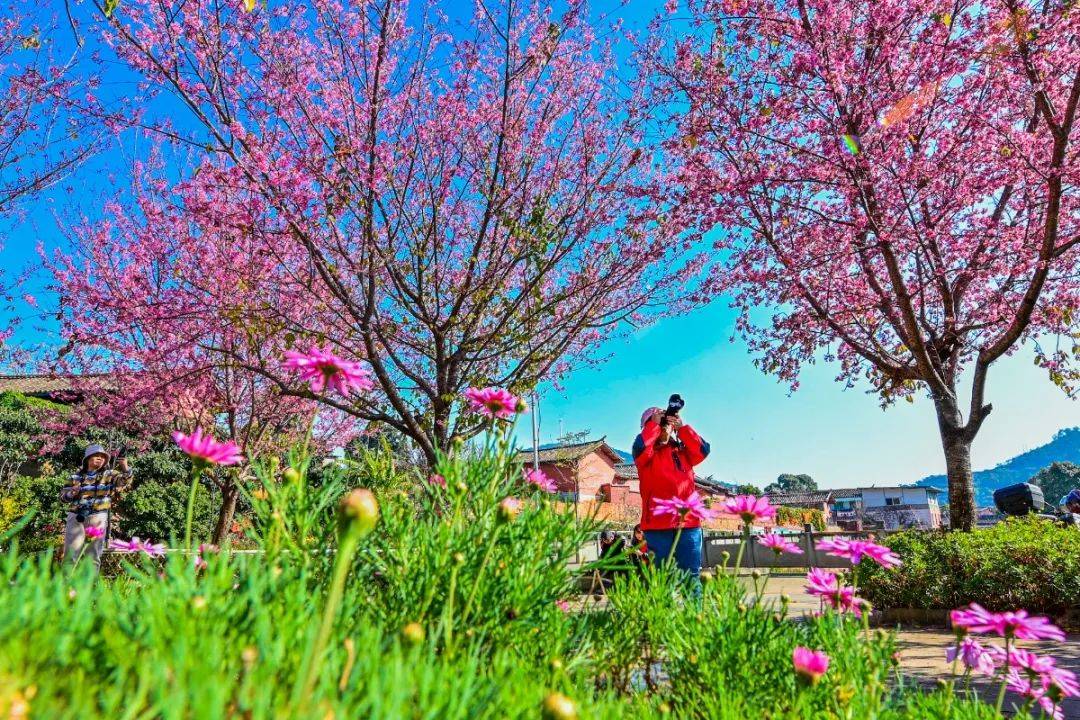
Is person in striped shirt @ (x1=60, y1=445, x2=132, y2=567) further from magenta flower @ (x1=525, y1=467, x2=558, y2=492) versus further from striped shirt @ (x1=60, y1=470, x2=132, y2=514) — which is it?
magenta flower @ (x1=525, y1=467, x2=558, y2=492)

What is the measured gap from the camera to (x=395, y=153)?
6.73 meters

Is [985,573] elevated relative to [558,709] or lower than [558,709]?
lower

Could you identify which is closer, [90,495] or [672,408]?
[672,408]

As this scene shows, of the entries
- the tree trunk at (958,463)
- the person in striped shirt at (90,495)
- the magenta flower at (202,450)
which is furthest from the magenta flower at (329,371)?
the tree trunk at (958,463)

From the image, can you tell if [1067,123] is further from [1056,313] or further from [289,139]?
[289,139]

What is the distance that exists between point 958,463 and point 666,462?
591 centimetres

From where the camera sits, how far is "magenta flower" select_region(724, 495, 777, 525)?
1.75m

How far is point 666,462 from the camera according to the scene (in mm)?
4500

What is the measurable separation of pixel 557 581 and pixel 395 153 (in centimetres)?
620

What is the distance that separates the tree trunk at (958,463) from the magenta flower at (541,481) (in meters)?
8.02

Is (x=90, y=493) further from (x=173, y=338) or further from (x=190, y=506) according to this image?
(x=190, y=506)

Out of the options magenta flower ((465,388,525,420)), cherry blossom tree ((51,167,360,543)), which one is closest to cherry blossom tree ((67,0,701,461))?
cherry blossom tree ((51,167,360,543))

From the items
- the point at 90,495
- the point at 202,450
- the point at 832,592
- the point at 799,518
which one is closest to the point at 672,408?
the point at 832,592

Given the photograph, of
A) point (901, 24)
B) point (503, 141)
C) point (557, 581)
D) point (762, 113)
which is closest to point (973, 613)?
point (557, 581)
